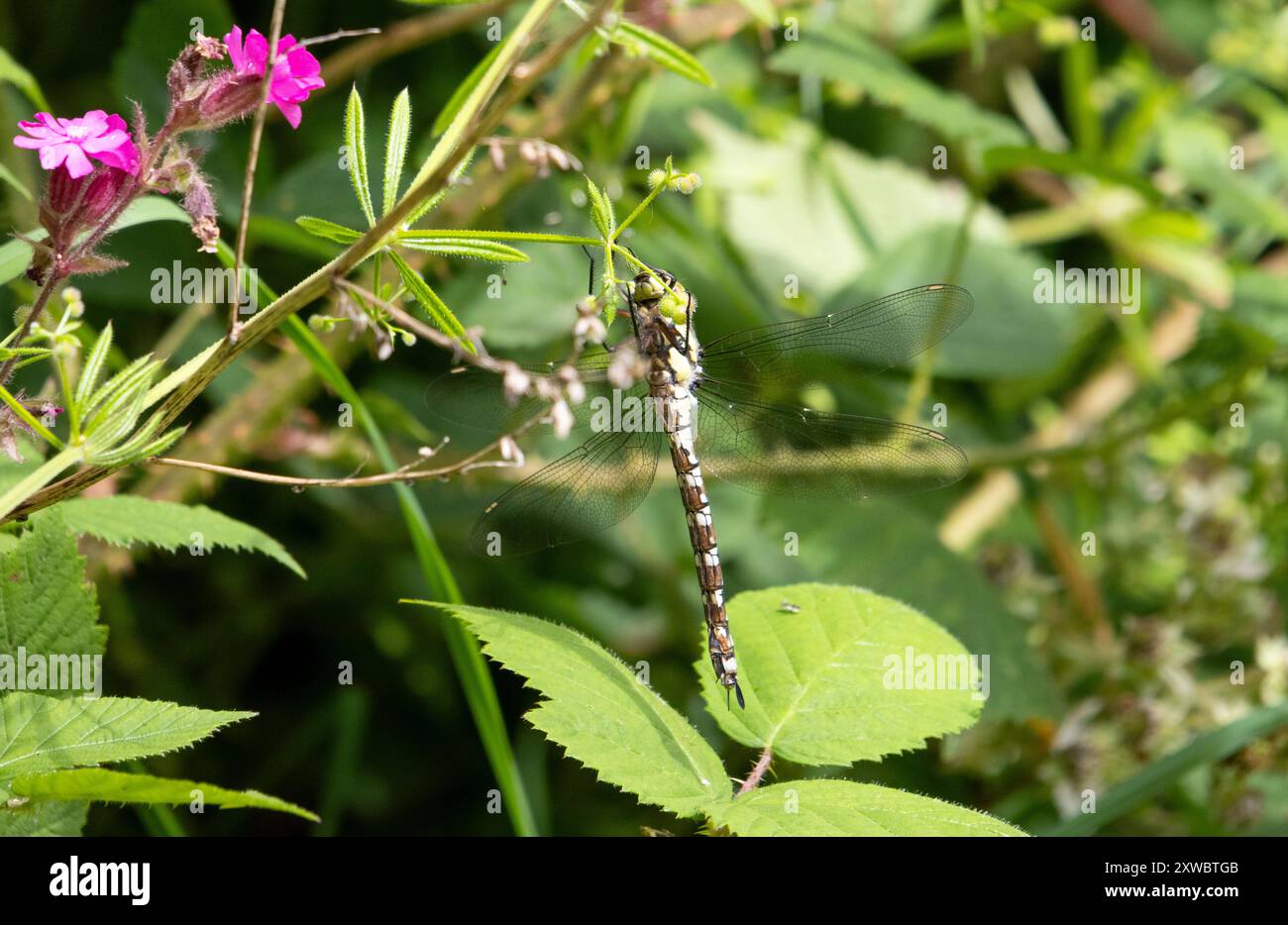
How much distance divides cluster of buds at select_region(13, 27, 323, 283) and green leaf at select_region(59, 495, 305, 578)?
0.97 feet

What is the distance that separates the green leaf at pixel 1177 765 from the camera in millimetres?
1474

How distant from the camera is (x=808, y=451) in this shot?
177cm

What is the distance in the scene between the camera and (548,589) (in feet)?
7.50

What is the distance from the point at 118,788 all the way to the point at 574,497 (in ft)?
2.78

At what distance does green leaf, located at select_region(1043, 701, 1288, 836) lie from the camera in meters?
1.47

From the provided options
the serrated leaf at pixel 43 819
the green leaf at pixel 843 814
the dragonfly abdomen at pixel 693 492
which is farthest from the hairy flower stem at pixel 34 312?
the dragonfly abdomen at pixel 693 492

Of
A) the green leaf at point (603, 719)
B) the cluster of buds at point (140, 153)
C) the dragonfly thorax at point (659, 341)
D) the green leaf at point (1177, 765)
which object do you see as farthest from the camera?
the dragonfly thorax at point (659, 341)

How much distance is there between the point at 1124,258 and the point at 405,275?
2434mm

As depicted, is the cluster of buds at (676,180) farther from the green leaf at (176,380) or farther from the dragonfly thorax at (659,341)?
the dragonfly thorax at (659,341)

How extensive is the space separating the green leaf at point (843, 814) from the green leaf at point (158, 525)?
0.47m

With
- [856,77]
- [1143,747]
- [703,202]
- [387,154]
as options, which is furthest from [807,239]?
[387,154]

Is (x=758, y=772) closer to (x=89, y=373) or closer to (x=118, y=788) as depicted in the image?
(x=118, y=788)

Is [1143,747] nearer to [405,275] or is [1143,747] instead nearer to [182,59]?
[405,275]

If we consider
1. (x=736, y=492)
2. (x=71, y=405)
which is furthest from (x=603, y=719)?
(x=736, y=492)
